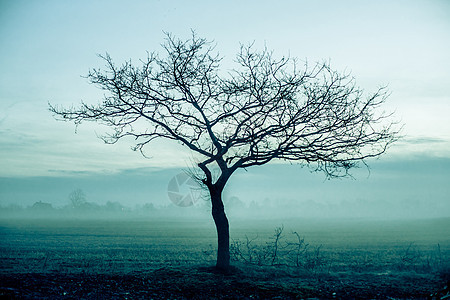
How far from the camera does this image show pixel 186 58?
15977mm

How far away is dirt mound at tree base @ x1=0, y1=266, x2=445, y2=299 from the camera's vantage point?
11.8m

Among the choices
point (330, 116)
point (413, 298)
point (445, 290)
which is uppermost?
point (330, 116)

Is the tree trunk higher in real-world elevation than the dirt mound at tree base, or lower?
higher

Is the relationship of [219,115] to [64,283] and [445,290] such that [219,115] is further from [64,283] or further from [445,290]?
[445,290]

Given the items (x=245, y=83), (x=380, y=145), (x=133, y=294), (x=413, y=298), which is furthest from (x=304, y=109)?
(x=133, y=294)

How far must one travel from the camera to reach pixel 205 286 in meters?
13.1

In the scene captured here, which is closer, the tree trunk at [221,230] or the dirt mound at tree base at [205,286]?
the dirt mound at tree base at [205,286]

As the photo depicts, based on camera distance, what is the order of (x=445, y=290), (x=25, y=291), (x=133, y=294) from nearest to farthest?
1. (x=445, y=290)
2. (x=25, y=291)
3. (x=133, y=294)

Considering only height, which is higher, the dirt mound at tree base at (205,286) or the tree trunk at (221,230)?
the tree trunk at (221,230)

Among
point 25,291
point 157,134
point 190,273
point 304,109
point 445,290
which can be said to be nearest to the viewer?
point 445,290

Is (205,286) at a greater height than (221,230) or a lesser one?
lesser

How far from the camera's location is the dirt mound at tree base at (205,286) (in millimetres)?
11828

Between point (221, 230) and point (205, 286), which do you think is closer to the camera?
point (205, 286)

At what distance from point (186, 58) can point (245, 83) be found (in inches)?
108
